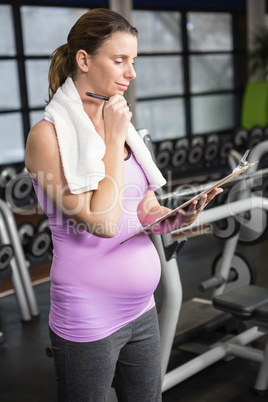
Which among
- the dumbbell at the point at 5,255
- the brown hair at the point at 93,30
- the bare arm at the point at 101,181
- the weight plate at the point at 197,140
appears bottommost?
the weight plate at the point at 197,140

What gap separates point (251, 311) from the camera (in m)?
1.85

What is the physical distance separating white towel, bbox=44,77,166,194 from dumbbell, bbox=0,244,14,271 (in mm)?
1647

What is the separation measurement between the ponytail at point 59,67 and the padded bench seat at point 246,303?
1.11 metres

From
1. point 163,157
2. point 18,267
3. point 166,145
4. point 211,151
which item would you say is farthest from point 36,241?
point 211,151

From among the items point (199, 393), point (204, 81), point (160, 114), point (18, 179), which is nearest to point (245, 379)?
point (199, 393)

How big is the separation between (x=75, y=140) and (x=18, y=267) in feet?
6.16

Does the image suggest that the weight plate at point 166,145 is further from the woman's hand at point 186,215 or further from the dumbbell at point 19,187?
the woman's hand at point 186,215

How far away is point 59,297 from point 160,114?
6.26 m

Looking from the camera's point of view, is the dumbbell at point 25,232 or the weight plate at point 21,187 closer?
the dumbbell at point 25,232

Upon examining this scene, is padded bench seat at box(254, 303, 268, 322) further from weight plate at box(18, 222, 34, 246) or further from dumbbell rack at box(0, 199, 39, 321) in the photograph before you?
weight plate at box(18, 222, 34, 246)

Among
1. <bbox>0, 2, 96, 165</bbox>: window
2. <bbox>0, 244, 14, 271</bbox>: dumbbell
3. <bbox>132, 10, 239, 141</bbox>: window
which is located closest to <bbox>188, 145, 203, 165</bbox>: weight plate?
<bbox>0, 2, 96, 165</bbox>: window

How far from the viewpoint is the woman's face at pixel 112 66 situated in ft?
3.11

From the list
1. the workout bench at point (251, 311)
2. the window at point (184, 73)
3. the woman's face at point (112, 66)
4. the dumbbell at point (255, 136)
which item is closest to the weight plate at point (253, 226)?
the workout bench at point (251, 311)

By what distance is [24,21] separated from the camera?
18.7 ft
